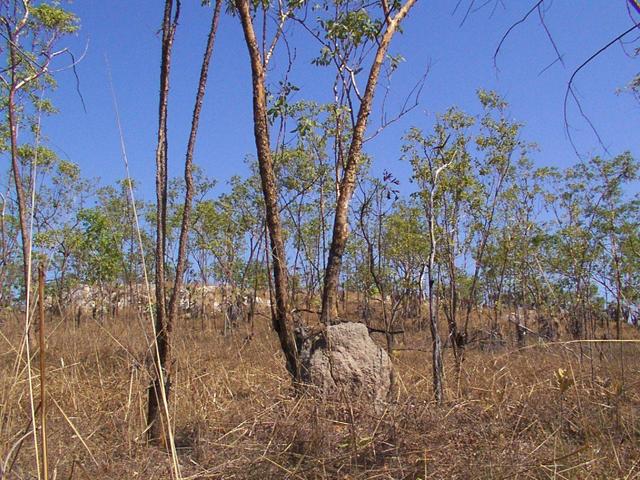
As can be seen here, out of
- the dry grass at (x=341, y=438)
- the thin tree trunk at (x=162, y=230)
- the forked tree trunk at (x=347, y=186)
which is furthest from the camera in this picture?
the forked tree trunk at (x=347, y=186)

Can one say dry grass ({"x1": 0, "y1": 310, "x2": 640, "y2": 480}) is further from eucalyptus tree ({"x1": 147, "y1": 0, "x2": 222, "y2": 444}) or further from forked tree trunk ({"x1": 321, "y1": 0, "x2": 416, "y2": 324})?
forked tree trunk ({"x1": 321, "y1": 0, "x2": 416, "y2": 324})

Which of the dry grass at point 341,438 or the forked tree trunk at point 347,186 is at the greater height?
the forked tree trunk at point 347,186

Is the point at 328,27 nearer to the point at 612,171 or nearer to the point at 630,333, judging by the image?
the point at 612,171

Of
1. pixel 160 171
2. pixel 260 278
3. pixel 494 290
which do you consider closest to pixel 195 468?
pixel 160 171

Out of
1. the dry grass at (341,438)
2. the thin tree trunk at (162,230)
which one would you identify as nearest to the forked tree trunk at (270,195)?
the dry grass at (341,438)

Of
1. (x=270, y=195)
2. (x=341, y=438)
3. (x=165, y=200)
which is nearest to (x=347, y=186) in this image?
(x=270, y=195)

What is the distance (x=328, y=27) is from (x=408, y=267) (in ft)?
33.6

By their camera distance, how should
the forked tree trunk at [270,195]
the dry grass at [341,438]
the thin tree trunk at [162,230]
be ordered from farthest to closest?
1. the forked tree trunk at [270,195]
2. the thin tree trunk at [162,230]
3. the dry grass at [341,438]

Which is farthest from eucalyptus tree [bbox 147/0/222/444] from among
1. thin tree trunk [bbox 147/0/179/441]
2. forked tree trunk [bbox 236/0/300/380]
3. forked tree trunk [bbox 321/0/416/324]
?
forked tree trunk [bbox 321/0/416/324]

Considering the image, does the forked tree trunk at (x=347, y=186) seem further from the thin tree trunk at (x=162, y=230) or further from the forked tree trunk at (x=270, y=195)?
the thin tree trunk at (x=162, y=230)

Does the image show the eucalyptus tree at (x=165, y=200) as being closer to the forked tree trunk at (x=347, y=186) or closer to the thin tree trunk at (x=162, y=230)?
the thin tree trunk at (x=162, y=230)

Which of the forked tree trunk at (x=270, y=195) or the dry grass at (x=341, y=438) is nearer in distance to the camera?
the dry grass at (x=341, y=438)

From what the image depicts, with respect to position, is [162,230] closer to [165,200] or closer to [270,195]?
[165,200]

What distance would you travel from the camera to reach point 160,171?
140 inches
